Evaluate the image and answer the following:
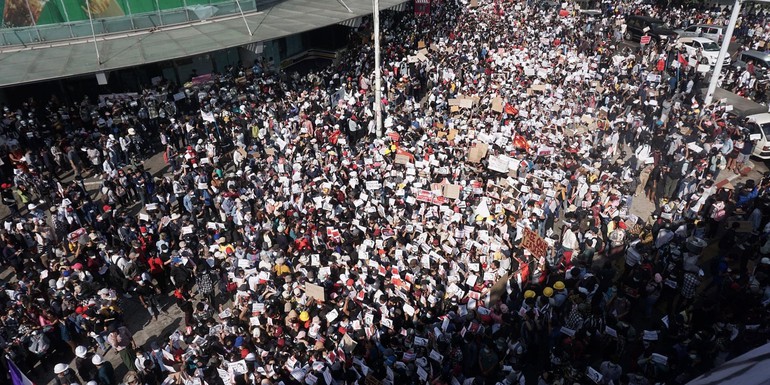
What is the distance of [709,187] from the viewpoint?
15.4 meters

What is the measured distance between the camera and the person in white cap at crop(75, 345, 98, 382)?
10672 mm

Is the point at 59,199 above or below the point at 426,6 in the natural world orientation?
below

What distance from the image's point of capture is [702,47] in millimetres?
29141

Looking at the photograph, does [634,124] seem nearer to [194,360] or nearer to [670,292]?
[670,292]

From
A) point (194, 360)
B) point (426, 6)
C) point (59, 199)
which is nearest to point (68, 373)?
point (194, 360)

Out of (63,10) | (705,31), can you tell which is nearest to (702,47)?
(705,31)

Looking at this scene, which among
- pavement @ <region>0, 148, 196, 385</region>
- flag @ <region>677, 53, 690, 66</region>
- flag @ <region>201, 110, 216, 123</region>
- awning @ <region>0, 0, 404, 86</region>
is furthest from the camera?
flag @ <region>677, 53, 690, 66</region>

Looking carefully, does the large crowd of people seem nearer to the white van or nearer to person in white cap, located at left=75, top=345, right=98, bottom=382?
person in white cap, located at left=75, top=345, right=98, bottom=382

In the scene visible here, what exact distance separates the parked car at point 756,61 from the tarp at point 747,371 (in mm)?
28197

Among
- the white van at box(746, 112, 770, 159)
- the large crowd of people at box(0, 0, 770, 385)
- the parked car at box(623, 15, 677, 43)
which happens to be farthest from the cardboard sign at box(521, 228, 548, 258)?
the parked car at box(623, 15, 677, 43)

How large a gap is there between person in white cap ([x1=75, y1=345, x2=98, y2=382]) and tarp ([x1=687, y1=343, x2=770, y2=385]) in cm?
1142

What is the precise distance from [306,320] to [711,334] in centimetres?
897

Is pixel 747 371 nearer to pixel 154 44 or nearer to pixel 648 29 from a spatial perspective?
pixel 154 44

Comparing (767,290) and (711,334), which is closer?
(711,334)
